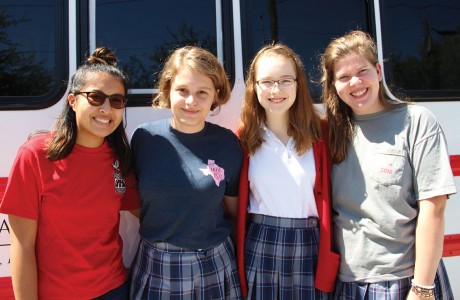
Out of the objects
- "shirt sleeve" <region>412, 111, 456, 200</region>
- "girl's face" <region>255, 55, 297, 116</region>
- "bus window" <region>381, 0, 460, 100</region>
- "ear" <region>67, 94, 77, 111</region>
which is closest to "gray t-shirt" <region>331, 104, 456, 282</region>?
"shirt sleeve" <region>412, 111, 456, 200</region>

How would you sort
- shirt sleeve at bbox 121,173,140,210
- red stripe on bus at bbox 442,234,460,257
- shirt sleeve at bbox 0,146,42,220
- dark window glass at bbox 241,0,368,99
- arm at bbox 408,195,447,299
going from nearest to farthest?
1. shirt sleeve at bbox 0,146,42,220
2. arm at bbox 408,195,447,299
3. shirt sleeve at bbox 121,173,140,210
4. dark window glass at bbox 241,0,368,99
5. red stripe on bus at bbox 442,234,460,257

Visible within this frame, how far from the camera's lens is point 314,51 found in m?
2.19

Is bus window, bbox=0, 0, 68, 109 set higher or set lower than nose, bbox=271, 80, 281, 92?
higher

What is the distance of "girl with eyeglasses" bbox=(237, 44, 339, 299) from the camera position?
1.77m

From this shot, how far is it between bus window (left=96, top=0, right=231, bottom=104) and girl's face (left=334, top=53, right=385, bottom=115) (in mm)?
675

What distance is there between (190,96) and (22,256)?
0.93 m

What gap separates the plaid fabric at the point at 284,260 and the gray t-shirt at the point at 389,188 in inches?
5.9

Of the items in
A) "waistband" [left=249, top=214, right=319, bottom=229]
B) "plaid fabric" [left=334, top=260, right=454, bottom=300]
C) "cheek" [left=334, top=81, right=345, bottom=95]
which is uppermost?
"cheek" [left=334, top=81, right=345, bottom=95]

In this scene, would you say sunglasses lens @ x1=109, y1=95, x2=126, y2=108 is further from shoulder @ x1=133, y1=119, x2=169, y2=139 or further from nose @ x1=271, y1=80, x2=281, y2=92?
nose @ x1=271, y1=80, x2=281, y2=92

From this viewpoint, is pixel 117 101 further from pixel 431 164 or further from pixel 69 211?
pixel 431 164

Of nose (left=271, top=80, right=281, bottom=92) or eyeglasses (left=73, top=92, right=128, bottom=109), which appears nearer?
eyeglasses (left=73, top=92, right=128, bottom=109)

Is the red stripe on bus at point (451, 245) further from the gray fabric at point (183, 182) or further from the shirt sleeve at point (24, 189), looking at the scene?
the shirt sleeve at point (24, 189)

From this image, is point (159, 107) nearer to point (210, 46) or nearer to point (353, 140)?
point (210, 46)

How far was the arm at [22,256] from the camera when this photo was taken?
1.52 metres
